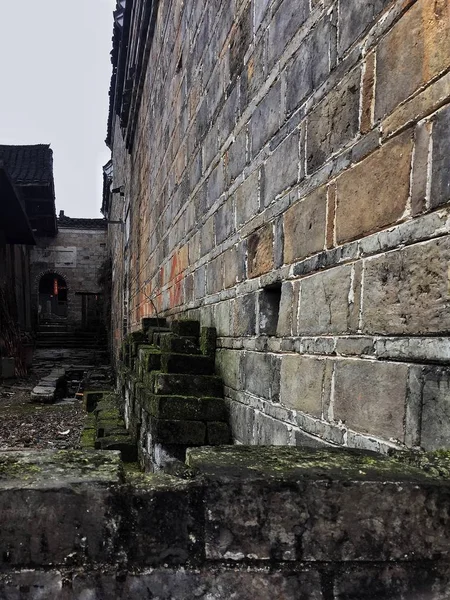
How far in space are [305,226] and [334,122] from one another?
16.0 inches

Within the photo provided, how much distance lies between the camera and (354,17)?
155cm

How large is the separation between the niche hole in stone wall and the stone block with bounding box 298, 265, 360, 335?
1.18ft

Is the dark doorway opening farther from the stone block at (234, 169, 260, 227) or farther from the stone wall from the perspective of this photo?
the stone block at (234, 169, 260, 227)

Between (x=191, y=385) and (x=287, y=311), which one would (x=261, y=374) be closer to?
(x=287, y=311)

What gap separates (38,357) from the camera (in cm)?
1527

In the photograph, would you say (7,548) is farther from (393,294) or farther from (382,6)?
(382,6)

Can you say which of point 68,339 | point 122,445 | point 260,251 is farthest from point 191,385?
point 68,339

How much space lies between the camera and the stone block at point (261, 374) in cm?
214

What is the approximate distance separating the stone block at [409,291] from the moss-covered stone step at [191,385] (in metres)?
1.64

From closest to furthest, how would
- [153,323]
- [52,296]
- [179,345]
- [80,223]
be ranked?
[179,345] → [153,323] → [80,223] → [52,296]

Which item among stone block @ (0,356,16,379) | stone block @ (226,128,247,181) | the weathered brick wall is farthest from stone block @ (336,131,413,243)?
stone block @ (0,356,16,379)

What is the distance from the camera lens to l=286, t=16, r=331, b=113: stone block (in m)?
1.73

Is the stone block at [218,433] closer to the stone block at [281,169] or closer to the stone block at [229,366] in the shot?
the stone block at [229,366]

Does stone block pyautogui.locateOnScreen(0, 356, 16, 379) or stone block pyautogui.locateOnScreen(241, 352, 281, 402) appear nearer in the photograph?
stone block pyautogui.locateOnScreen(241, 352, 281, 402)
